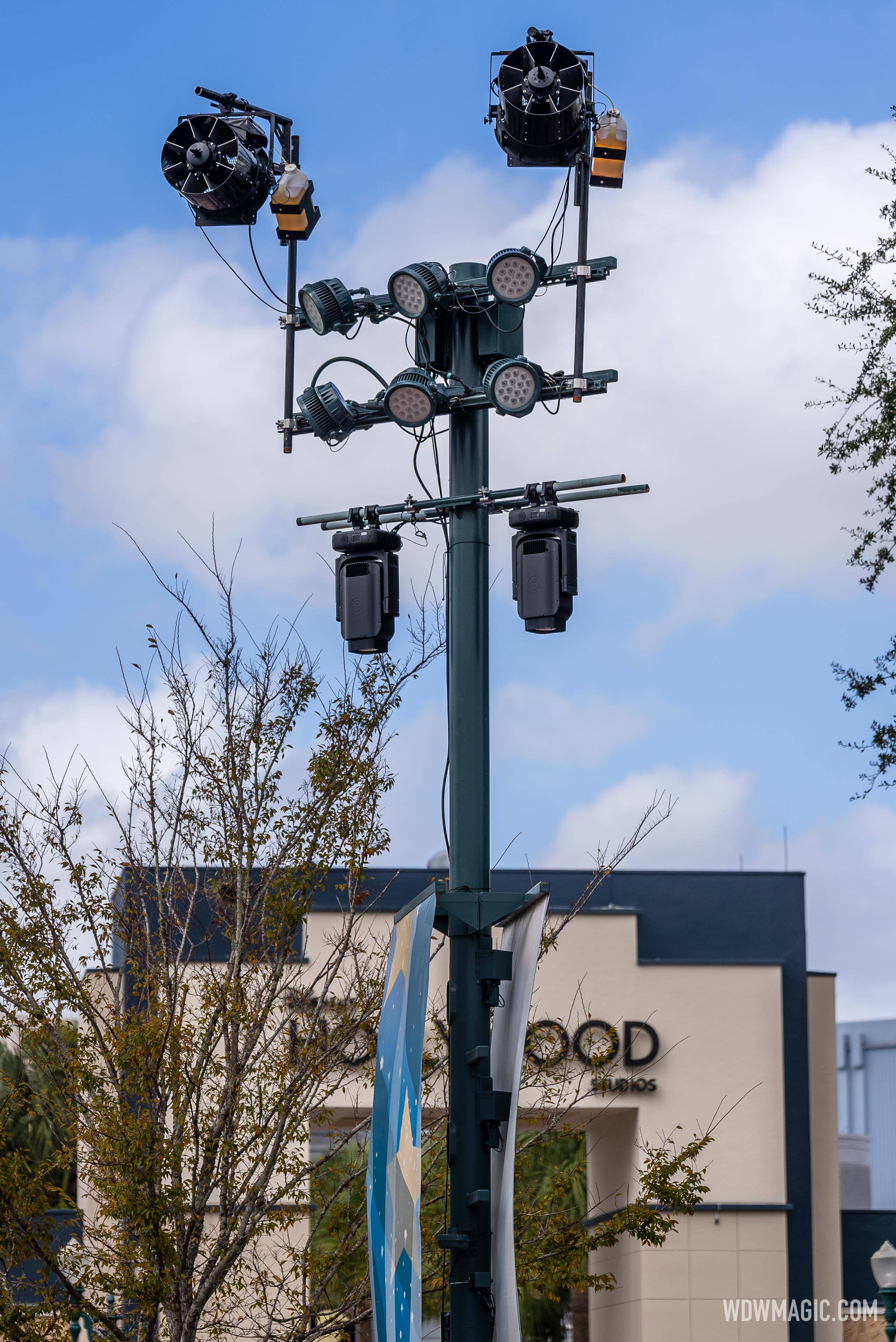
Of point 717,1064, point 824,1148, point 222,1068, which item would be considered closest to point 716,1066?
point 717,1064

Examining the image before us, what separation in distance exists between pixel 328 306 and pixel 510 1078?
15.5ft

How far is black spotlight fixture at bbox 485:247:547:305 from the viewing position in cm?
911

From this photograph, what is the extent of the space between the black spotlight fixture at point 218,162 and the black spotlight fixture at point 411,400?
2066 millimetres

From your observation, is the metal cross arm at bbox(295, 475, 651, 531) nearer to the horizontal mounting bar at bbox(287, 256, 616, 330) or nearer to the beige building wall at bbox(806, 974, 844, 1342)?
the horizontal mounting bar at bbox(287, 256, 616, 330)

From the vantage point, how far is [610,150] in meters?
9.52

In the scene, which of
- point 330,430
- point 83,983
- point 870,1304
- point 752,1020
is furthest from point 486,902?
point 870,1304

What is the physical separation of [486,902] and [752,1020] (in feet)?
62.3

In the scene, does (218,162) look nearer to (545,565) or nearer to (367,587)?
(367,587)

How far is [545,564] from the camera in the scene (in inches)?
343

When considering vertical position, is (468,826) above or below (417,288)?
below

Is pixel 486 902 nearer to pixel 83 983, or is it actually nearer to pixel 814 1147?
pixel 83 983

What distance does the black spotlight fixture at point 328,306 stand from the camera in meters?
9.95

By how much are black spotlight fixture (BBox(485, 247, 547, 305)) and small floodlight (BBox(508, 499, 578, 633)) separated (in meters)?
1.16

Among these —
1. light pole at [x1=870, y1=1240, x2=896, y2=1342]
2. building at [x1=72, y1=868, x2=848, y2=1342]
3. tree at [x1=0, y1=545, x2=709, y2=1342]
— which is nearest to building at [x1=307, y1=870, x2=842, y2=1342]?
building at [x1=72, y1=868, x2=848, y2=1342]
